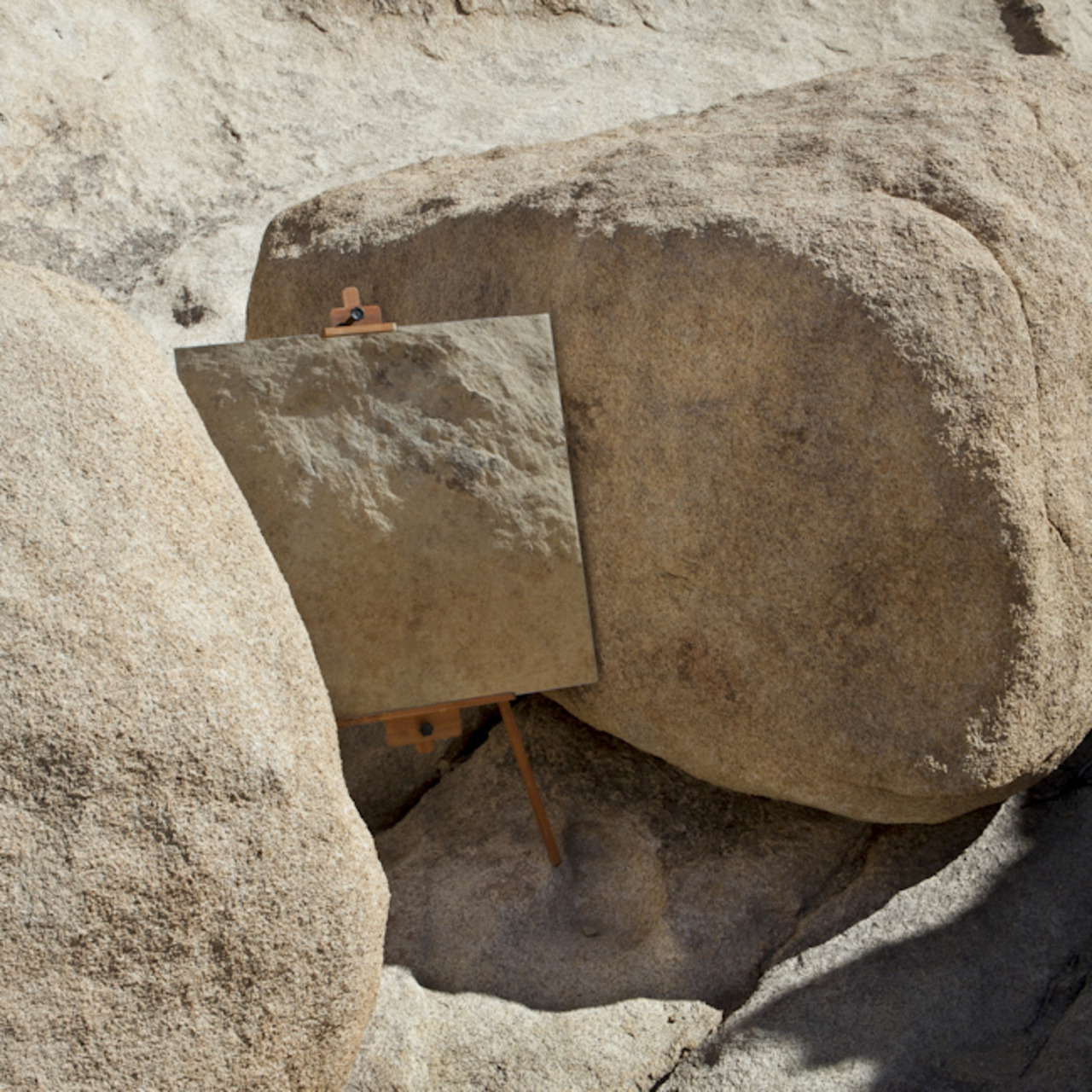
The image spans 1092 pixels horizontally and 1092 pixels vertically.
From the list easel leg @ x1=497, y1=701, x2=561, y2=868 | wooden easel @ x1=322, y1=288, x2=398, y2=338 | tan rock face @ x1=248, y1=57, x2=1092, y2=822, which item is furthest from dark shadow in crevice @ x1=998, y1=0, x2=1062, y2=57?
easel leg @ x1=497, y1=701, x2=561, y2=868

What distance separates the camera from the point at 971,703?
2262mm

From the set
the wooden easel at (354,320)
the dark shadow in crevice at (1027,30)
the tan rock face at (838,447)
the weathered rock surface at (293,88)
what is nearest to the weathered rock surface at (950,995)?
the tan rock face at (838,447)

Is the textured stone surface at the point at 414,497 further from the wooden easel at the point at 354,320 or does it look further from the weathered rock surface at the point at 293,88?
the weathered rock surface at the point at 293,88

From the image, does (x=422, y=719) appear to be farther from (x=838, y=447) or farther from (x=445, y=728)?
(x=838, y=447)

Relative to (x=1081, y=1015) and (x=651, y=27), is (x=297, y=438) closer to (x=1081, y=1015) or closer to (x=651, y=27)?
(x=1081, y=1015)

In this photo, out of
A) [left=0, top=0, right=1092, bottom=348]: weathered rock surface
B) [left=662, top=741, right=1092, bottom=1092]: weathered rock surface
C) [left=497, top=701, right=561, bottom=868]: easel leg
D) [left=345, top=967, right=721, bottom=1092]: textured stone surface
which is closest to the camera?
[left=662, top=741, right=1092, bottom=1092]: weathered rock surface

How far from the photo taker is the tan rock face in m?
2.24

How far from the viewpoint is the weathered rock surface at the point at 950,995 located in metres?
2.07

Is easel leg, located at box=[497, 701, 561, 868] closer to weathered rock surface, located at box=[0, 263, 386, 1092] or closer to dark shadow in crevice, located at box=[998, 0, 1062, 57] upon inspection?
weathered rock surface, located at box=[0, 263, 386, 1092]

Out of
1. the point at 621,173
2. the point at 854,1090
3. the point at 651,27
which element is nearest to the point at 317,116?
the point at 651,27

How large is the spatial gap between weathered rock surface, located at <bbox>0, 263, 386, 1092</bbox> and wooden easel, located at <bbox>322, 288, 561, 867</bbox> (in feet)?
1.50

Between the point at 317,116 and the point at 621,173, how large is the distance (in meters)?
2.76

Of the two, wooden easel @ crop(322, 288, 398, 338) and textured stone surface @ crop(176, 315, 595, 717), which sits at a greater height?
wooden easel @ crop(322, 288, 398, 338)

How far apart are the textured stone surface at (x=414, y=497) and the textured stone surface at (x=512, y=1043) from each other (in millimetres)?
600
